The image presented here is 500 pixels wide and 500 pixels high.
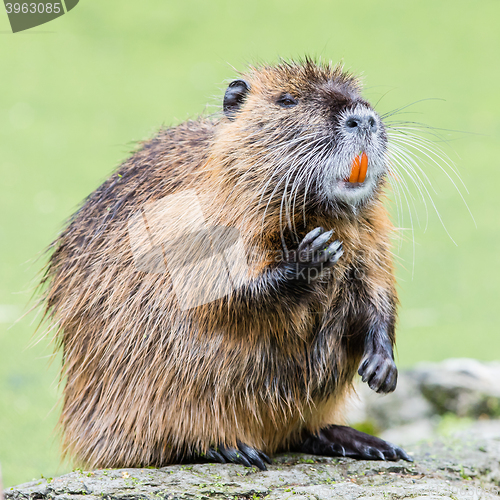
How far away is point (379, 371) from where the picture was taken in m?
3.57

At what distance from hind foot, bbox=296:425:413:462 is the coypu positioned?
0.01 meters

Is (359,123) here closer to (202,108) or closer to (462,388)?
(462,388)

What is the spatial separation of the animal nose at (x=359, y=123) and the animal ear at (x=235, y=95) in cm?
74

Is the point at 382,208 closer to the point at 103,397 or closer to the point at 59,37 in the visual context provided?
the point at 103,397

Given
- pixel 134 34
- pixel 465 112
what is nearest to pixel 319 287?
pixel 465 112

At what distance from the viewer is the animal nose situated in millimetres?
3271

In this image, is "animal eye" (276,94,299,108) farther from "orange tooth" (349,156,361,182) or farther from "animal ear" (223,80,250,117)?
"orange tooth" (349,156,361,182)

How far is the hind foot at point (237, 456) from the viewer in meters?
3.53

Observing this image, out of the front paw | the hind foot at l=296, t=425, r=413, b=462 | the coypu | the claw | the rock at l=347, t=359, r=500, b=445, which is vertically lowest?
the rock at l=347, t=359, r=500, b=445

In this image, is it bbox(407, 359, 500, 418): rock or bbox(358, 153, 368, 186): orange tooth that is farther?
bbox(407, 359, 500, 418): rock

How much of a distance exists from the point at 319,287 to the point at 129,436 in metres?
1.28

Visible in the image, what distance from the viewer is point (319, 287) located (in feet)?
11.4

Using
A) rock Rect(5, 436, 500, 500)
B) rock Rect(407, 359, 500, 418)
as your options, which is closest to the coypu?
rock Rect(5, 436, 500, 500)

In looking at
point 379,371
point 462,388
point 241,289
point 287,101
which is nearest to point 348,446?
point 379,371
